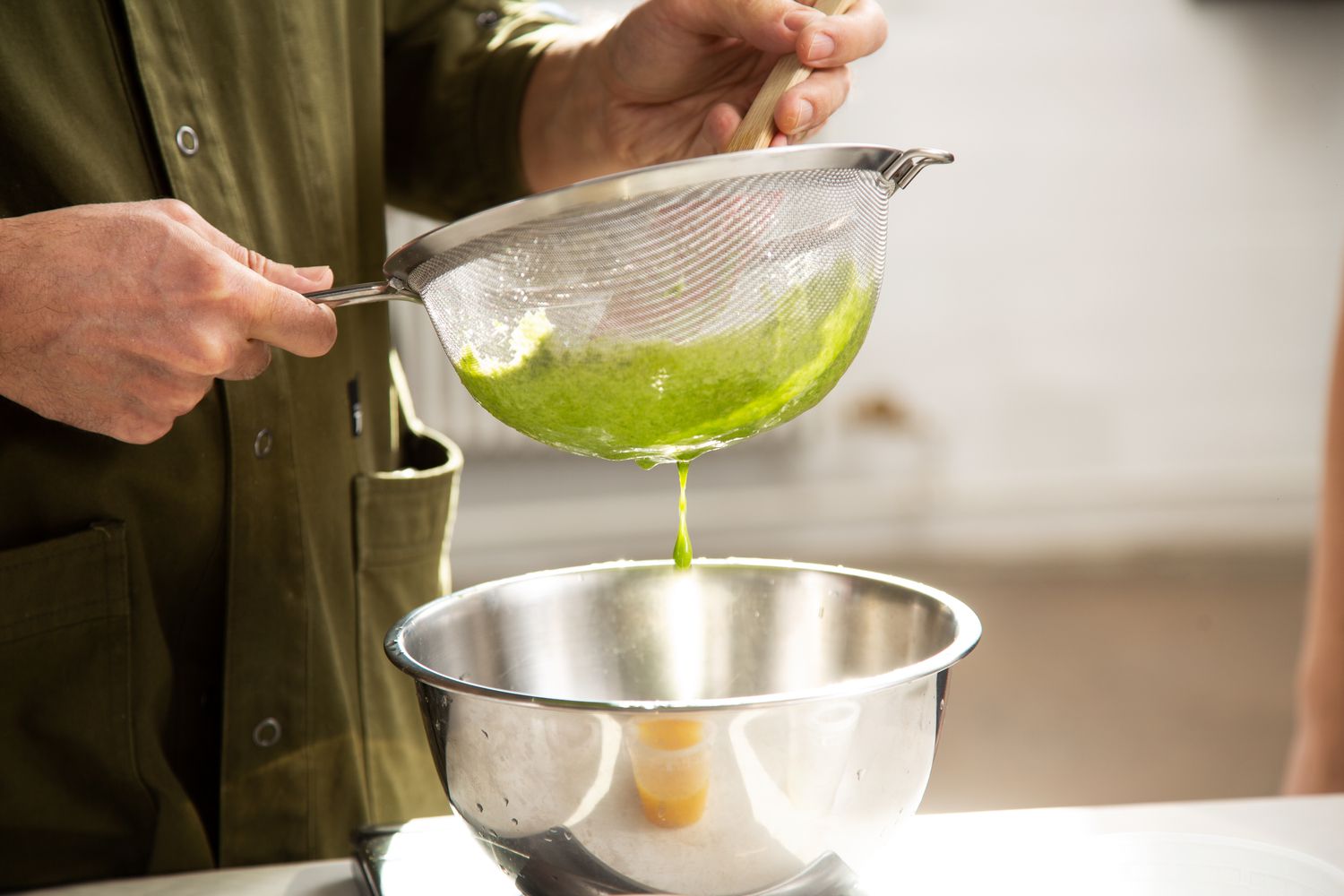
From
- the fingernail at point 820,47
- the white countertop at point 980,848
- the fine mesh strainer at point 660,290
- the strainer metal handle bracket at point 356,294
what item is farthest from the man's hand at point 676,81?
the white countertop at point 980,848

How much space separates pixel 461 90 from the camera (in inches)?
45.9

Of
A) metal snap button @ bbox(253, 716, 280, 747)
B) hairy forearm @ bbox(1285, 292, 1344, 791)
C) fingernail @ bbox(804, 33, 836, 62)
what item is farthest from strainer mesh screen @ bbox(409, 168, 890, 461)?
hairy forearm @ bbox(1285, 292, 1344, 791)

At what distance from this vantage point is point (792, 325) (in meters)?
0.81

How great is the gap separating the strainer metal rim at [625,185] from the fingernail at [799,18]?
0.15 metres

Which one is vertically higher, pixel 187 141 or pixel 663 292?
pixel 187 141

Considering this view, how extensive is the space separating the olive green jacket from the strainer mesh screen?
234 mm

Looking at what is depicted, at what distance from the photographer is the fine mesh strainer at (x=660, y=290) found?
756 mm

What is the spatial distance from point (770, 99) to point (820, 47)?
5 centimetres

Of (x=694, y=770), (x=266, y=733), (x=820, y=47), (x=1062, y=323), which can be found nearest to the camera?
(x=694, y=770)

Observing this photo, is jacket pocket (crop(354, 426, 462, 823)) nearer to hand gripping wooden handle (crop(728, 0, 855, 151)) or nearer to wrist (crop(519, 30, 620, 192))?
wrist (crop(519, 30, 620, 192))

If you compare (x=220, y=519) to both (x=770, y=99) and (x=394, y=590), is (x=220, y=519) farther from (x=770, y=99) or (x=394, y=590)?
(x=770, y=99)

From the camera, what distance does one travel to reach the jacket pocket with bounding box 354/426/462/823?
3.42ft

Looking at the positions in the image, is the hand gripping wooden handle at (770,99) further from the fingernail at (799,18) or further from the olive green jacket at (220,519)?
the olive green jacket at (220,519)

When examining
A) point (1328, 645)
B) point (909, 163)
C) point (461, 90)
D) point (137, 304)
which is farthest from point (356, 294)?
point (1328, 645)
